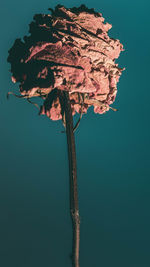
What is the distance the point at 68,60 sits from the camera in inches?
117

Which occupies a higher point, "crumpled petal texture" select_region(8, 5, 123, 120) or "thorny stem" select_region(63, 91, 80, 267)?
"crumpled petal texture" select_region(8, 5, 123, 120)

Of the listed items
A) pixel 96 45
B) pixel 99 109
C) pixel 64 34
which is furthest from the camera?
pixel 99 109

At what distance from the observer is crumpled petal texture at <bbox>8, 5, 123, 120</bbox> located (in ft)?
9.77

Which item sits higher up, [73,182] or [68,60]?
[68,60]

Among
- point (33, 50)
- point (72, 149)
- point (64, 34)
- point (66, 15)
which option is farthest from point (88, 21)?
point (72, 149)

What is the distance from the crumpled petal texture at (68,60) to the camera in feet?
9.77

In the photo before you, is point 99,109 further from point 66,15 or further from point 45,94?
point 66,15

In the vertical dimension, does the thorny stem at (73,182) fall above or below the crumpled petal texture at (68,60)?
below

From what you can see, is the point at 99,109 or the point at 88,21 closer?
the point at 88,21

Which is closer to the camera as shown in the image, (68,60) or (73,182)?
(73,182)

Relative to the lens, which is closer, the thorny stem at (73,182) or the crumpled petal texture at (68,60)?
the thorny stem at (73,182)

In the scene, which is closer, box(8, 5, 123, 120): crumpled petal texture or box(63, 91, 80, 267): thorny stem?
box(63, 91, 80, 267): thorny stem

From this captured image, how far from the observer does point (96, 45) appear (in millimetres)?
3326

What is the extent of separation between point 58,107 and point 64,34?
0.95 meters
